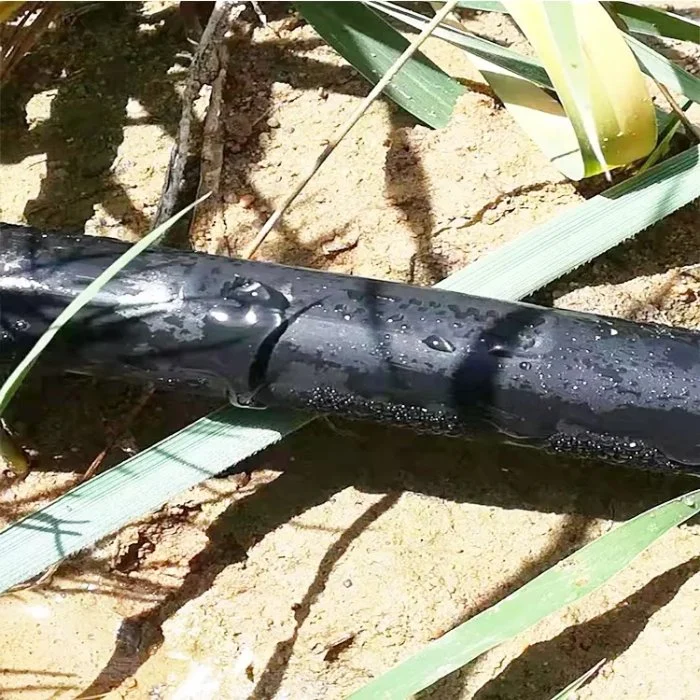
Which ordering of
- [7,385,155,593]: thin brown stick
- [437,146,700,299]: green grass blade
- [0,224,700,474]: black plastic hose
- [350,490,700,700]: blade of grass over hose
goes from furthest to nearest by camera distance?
1. [7,385,155,593]: thin brown stick
2. [437,146,700,299]: green grass blade
3. [0,224,700,474]: black plastic hose
4. [350,490,700,700]: blade of grass over hose

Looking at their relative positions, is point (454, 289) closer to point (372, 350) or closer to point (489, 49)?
point (372, 350)

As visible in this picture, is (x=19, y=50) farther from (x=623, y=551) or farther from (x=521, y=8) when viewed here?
(x=623, y=551)

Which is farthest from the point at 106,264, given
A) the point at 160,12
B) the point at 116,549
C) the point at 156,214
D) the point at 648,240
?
the point at 648,240

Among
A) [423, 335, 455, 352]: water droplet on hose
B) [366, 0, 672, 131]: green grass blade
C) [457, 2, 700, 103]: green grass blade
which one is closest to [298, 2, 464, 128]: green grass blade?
[366, 0, 672, 131]: green grass blade

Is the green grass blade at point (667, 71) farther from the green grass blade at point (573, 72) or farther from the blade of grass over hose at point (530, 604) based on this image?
the blade of grass over hose at point (530, 604)

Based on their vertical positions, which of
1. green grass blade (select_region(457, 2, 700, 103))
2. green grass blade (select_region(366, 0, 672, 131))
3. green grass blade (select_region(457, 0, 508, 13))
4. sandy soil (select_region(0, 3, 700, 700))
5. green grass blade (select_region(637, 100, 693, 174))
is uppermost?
green grass blade (select_region(457, 0, 508, 13))

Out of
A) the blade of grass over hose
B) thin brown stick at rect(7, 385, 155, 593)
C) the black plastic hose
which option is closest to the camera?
the blade of grass over hose

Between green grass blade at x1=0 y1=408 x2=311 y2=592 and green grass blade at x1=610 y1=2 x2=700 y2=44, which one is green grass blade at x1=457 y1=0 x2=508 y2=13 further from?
green grass blade at x1=0 y1=408 x2=311 y2=592

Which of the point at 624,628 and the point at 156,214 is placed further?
the point at 156,214
